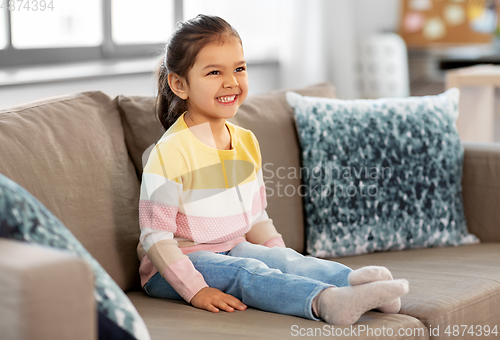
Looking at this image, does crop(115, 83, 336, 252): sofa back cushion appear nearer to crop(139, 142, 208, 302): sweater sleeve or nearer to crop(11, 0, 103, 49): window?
crop(139, 142, 208, 302): sweater sleeve

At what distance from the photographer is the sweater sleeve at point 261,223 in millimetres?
1504

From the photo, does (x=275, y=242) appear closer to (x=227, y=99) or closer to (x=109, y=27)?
(x=227, y=99)

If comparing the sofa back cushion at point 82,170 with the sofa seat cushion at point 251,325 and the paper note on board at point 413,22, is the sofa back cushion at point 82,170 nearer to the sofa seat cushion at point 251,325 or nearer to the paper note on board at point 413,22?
the sofa seat cushion at point 251,325

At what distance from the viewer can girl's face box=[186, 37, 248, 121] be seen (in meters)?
1.38

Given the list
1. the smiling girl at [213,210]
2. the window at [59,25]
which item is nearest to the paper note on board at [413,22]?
the window at [59,25]

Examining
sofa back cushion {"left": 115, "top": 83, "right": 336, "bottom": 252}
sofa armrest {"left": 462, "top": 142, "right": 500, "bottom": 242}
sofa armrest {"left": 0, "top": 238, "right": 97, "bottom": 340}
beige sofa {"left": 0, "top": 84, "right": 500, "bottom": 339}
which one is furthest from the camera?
sofa armrest {"left": 462, "top": 142, "right": 500, "bottom": 242}

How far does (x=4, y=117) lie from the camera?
133cm

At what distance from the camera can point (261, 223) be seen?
153 centimetres

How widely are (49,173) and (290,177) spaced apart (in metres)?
0.66

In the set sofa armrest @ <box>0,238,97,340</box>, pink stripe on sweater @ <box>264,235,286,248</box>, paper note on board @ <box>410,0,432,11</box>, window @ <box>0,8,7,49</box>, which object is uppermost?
paper note on board @ <box>410,0,432,11</box>

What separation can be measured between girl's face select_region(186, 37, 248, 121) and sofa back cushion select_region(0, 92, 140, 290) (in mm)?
242

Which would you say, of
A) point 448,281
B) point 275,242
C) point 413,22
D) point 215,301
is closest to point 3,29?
point 275,242

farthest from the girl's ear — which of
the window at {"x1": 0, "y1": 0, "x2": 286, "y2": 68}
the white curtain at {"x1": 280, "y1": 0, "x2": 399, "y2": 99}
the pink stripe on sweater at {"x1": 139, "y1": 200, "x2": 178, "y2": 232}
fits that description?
the white curtain at {"x1": 280, "y1": 0, "x2": 399, "y2": 99}

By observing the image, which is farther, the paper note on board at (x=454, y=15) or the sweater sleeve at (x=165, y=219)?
the paper note on board at (x=454, y=15)
